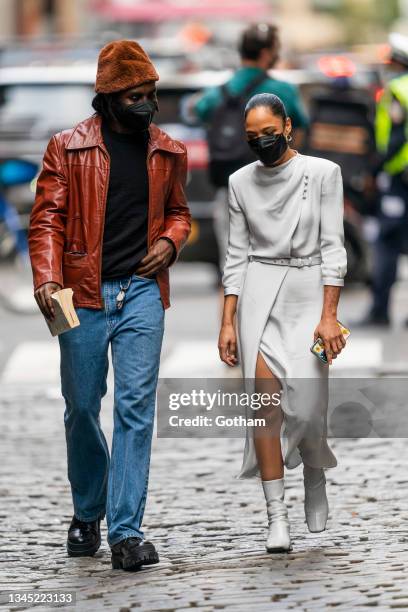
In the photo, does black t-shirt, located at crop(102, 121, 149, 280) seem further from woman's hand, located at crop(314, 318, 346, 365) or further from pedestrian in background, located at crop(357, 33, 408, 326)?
pedestrian in background, located at crop(357, 33, 408, 326)

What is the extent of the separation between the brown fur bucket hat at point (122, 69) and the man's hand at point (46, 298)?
28.3 inches

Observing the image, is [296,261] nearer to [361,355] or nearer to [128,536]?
[128,536]

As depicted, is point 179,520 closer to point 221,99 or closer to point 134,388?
point 134,388

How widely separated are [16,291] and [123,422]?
857 cm

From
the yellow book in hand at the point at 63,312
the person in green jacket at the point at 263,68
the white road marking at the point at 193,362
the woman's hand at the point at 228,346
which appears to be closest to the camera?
the yellow book in hand at the point at 63,312

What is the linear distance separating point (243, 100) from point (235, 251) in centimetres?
378

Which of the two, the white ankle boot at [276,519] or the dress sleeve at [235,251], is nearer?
the white ankle boot at [276,519]

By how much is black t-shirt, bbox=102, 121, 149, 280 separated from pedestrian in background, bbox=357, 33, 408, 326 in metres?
6.71

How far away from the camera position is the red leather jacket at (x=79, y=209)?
20.7 feet

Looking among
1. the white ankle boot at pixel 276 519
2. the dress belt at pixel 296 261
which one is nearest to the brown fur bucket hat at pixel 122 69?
the dress belt at pixel 296 261

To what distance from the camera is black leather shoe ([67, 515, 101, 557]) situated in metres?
6.58

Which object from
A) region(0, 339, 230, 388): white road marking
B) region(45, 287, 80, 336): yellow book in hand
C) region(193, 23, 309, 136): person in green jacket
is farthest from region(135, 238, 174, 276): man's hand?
region(0, 339, 230, 388): white road marking

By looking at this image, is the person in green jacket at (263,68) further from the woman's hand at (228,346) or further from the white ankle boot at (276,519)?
the white ankle boot at (276,519)

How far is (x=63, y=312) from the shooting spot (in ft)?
20.3
